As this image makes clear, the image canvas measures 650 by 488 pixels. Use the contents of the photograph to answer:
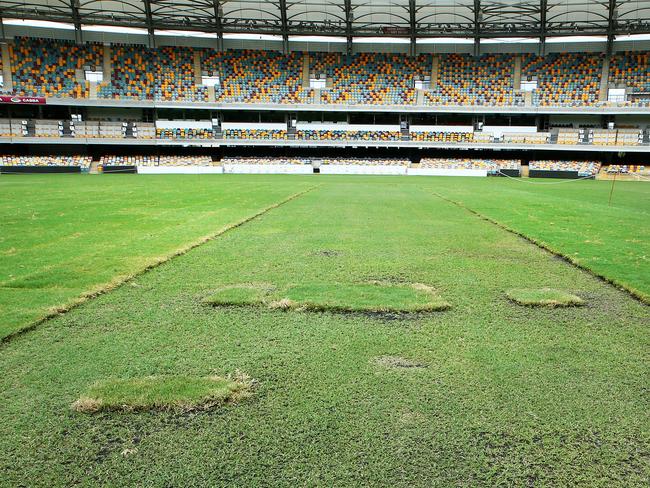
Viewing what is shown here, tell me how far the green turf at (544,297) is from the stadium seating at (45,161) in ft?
160

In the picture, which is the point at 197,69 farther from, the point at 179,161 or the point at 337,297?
the point at 337,297

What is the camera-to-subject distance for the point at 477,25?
156 ft

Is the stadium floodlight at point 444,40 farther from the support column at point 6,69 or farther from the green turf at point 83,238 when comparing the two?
the support column at point 6,69

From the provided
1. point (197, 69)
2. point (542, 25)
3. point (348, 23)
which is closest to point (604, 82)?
point (542, 25)

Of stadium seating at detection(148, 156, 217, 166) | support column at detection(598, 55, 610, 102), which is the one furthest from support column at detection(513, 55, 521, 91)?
stadium seating at detection(148, 156, 217, 166)

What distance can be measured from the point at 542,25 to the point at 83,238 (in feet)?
163

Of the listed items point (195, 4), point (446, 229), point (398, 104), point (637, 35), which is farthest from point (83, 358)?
point (637, 35)

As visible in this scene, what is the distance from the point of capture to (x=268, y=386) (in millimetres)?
3723

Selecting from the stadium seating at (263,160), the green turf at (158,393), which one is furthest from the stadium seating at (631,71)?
the green turf at (158,393)

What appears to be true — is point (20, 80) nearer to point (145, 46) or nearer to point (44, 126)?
point (44, 126)

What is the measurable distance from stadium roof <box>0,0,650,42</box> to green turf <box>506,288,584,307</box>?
4485 cm

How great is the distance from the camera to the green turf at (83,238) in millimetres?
Answer: 6023

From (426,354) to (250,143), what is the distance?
49.1 meters

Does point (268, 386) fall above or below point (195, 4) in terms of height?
below
